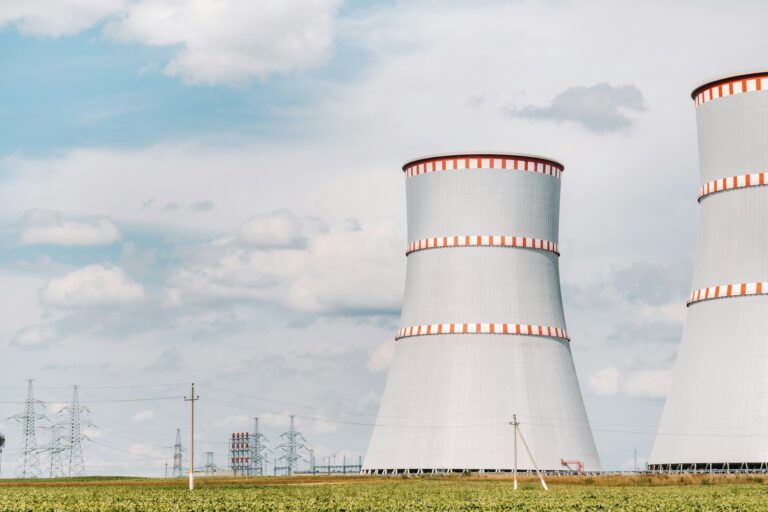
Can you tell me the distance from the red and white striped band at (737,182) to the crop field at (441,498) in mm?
9559

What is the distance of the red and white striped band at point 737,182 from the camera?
43.3 meters

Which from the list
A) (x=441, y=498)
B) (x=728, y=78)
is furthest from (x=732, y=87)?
(x=441, y=498)

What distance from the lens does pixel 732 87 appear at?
44.0 m

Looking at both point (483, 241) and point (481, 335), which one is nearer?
point (481, 335)

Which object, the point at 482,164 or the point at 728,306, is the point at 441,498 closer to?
the point at 728,306

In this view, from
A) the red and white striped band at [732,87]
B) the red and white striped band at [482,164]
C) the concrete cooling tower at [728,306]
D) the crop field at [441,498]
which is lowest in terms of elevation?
the crop field at [441,498]

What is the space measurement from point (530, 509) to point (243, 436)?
309 ft

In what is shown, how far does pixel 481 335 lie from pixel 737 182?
10.7m

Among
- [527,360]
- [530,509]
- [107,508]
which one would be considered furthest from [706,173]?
[107,508]

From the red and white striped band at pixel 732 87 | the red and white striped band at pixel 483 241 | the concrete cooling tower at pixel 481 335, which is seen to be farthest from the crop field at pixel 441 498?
the red and white striped band at pixel 732 87

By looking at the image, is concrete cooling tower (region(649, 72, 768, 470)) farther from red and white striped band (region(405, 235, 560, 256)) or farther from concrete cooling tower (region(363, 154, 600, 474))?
red and white striped band (region(405, 235, 560, 256))

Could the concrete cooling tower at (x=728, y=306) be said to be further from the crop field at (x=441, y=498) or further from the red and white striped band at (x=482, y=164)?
the red and white striped band at (x=482, y=164)

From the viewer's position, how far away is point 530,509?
2938 centimetres

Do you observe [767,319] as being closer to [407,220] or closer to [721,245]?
[721,245]
